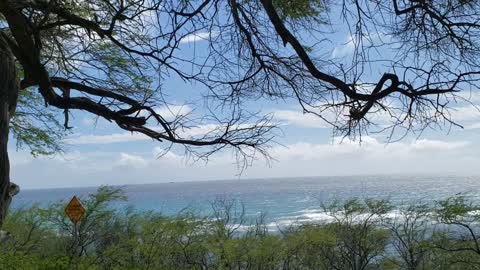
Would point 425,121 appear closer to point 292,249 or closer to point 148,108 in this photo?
point 148,108

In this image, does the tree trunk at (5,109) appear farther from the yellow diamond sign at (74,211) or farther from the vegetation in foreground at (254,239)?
the vegetation in foreground at (254,239)

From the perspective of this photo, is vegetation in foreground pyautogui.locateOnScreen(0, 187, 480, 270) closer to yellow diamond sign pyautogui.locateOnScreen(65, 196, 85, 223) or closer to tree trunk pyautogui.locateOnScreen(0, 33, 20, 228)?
yellow diamond sign pyautogui.locateOnScreen(65, 196, 85, 223)

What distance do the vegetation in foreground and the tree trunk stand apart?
16653 millimetres

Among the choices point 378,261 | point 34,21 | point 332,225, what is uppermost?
point 34,21

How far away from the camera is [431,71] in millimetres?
3498

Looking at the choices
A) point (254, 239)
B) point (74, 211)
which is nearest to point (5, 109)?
point (74, 211)

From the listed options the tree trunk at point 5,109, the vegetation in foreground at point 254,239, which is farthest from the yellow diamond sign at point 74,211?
the vegetation in foreground at point 254,239

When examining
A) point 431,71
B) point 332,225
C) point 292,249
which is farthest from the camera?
point 332,225

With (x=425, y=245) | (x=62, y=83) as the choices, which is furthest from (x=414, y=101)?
(x=425, y=245)

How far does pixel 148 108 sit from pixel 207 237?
20.1 m

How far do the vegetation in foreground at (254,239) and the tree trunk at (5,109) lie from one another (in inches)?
656

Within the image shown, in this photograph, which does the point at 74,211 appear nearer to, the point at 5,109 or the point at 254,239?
the point at 5,109

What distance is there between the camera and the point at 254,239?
2688cm

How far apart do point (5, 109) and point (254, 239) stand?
2295 cm
